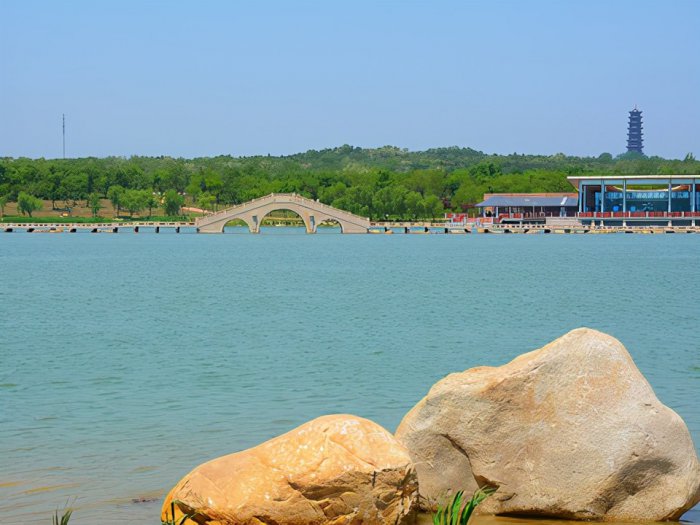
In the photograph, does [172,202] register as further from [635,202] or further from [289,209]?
[635,202]

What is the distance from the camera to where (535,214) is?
12900cm

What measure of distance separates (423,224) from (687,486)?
117319mm

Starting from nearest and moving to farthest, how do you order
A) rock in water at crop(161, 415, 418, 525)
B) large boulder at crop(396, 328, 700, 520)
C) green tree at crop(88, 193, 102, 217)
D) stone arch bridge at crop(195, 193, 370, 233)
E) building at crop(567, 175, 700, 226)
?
rock in water at crop(161, 415, 418, 525), large boulder at crop(396, 328, 700, 520), stone arch bridge at crop(195, 193, 370, 233), building at crop(567, 175, 700, 226), green tree at crop(88, 193, 102, 217)

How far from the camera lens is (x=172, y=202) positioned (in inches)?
5581

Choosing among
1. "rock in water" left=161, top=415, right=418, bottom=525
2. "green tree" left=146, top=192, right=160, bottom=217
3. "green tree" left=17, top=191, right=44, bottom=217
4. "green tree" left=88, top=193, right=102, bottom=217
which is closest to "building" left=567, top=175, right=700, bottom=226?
"green tree" left=146, top=192, right=160, bottom=217

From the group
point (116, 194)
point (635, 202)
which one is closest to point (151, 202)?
point (116, 194)

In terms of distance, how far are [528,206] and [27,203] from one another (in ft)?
205

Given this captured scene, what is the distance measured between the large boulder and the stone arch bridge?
101m

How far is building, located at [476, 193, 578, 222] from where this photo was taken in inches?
4969

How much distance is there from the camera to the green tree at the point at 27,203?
138m

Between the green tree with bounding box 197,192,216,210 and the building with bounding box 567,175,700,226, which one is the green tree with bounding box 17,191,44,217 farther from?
the building with bounding box 567,175,700,226

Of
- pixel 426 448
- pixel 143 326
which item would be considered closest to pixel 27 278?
pixel 143 326

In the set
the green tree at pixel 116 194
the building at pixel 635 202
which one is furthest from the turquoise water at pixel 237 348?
the green tree at pixel 116 194

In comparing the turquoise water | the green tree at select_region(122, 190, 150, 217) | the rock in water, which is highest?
the green tree at select_region(122, 190, 150, 217)
